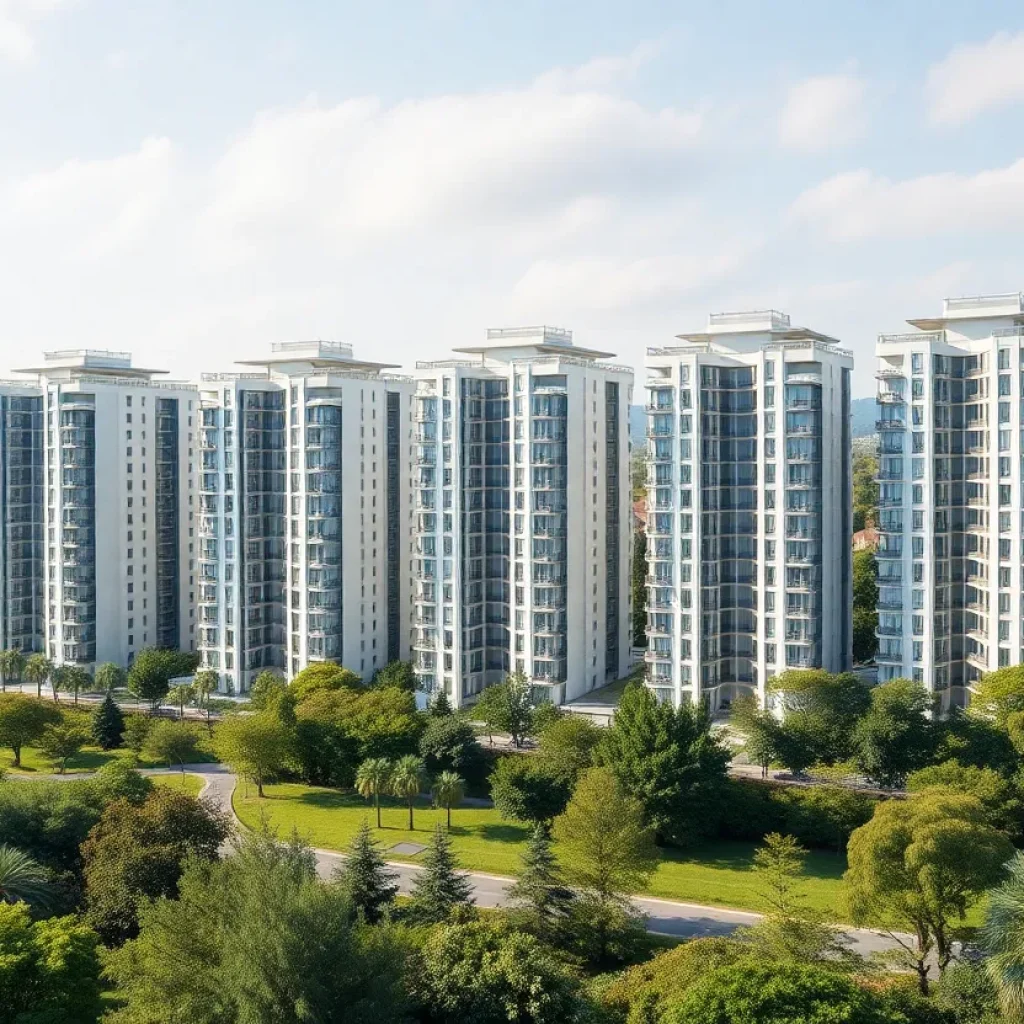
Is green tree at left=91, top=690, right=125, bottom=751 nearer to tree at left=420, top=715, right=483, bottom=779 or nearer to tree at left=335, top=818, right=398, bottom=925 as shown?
tree at left=420, top=715, right=483, bottom=779

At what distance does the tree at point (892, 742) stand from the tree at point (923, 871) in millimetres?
18599

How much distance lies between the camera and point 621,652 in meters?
92.9

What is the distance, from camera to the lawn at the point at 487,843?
5347 centimetres

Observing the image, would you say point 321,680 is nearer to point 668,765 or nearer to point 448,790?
point 448,790

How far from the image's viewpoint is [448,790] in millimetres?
62500

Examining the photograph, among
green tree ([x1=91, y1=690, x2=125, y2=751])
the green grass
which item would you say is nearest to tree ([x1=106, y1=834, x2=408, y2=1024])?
the green grass

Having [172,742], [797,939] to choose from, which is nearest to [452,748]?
[172,742]

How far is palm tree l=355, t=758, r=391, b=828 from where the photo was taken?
63.5m

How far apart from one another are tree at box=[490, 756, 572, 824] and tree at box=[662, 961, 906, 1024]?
28.6 meters

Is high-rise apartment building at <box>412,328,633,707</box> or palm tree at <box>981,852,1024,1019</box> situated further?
high-rise apartment building at <box>412,328,633,707</box>

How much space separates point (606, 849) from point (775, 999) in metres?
16.8

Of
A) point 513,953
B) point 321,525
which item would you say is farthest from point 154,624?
point 513,953

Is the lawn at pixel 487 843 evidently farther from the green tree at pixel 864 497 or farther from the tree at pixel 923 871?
the green tree at pixel 864 497

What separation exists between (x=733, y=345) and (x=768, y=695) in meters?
24.2
